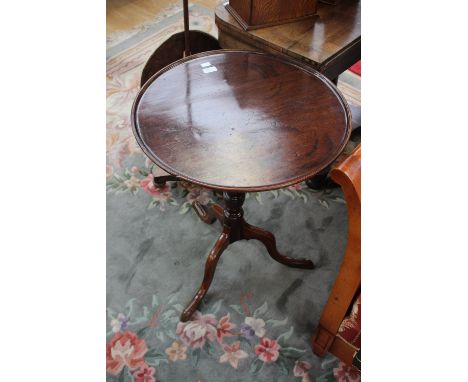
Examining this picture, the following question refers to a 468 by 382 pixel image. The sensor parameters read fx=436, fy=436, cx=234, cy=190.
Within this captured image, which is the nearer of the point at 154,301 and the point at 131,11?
the point at 154,301

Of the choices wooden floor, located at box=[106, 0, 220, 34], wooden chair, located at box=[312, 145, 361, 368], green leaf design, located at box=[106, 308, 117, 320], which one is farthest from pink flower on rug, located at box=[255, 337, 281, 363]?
wooden floor, located at box=[106, 0, 220, 34]


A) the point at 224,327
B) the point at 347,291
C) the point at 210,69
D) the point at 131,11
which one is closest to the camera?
the point at 347,291

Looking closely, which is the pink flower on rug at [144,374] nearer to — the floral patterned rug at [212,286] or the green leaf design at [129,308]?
the floral patterned rug at [212,286]

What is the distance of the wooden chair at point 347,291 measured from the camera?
0.76 m

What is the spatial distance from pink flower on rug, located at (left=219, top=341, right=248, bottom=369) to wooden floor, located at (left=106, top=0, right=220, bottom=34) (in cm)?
187

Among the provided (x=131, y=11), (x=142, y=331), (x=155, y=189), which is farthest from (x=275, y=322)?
(x=131, y=11)

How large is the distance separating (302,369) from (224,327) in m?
0.24

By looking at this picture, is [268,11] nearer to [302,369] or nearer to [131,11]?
[302,369]

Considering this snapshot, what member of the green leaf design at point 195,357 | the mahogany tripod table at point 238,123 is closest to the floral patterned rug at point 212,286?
the green leaf design at point 195,357

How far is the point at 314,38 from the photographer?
1335 millimetres

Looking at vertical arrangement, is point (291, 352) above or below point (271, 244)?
below

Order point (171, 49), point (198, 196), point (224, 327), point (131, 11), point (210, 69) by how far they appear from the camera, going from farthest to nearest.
Result: point (131, 11), point (198, 196), point (171, 49), point (224, 327), point (210, 69)

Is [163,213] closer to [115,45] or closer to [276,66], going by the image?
[276,66]

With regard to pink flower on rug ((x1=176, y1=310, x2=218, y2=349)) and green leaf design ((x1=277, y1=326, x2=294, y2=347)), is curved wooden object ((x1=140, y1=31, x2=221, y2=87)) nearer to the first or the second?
pink flower on rug ((x1=176, y1=310, x2=218, y2=349))
